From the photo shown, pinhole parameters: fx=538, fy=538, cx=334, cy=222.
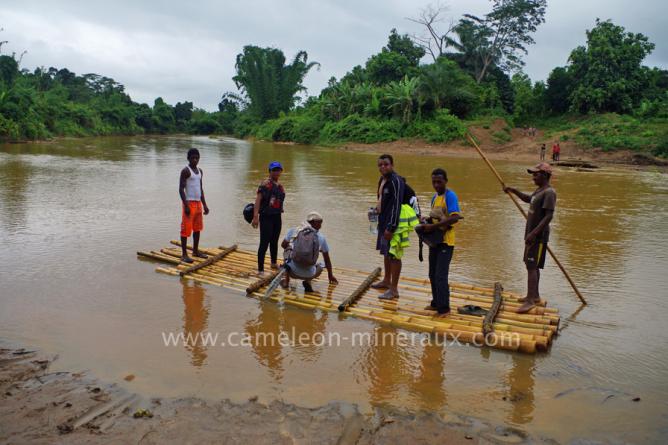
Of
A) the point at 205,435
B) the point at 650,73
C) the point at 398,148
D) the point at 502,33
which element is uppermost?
the point at 502,33

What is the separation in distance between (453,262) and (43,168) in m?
14.7

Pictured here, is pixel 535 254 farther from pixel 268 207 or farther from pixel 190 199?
pixel 190 199

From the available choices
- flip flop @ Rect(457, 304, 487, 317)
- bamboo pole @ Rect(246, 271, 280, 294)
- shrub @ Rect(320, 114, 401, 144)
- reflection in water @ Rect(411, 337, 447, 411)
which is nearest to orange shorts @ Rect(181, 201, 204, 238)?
bamboo pole @ Rect(246, 271, 280, 294)

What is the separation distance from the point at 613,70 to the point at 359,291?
33395mm

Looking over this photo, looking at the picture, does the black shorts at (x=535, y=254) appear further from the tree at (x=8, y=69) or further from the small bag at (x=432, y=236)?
the tree at (x=8, y=69)

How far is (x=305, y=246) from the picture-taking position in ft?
17.6

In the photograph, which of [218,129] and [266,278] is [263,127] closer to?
[218,129]

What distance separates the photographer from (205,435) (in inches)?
119

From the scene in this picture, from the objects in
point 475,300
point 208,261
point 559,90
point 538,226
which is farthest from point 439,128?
point 538,226

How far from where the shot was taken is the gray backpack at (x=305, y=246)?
5363mm

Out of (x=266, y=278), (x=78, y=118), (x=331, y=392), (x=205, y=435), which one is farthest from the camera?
(x=78, y=118)

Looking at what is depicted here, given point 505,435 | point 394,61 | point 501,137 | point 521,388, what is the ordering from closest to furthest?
point 505,435 → point 521,388 → point 501,137 → point 394,61

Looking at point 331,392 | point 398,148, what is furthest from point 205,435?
point 398,148

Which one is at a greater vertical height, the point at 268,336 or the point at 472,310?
the point at 472,310
